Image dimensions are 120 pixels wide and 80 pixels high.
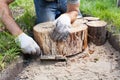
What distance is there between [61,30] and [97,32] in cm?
50

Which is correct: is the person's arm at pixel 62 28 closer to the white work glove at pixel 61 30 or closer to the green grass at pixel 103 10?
the white work glove at pixel 61 30

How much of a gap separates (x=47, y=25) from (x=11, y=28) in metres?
0.39

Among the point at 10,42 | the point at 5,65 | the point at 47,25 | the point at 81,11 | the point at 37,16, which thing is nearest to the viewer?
the point at 5,65

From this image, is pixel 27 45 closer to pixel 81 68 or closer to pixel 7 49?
pixel 7 49

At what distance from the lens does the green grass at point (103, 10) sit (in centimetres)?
377

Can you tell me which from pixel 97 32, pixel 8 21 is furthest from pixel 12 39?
pixel 97 32

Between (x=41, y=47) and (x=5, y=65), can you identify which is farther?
(x=41, y=47)

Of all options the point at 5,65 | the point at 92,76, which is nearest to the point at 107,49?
the point at 92,76

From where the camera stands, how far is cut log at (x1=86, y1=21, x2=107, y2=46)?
349 centimetres

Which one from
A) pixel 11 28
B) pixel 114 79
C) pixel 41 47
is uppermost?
pixel 11 28

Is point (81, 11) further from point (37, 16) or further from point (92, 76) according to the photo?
point (92, 76)

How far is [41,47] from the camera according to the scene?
336 centimetres

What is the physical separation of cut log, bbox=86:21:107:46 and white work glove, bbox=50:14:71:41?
361mm

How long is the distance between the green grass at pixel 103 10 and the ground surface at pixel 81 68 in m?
0.37
